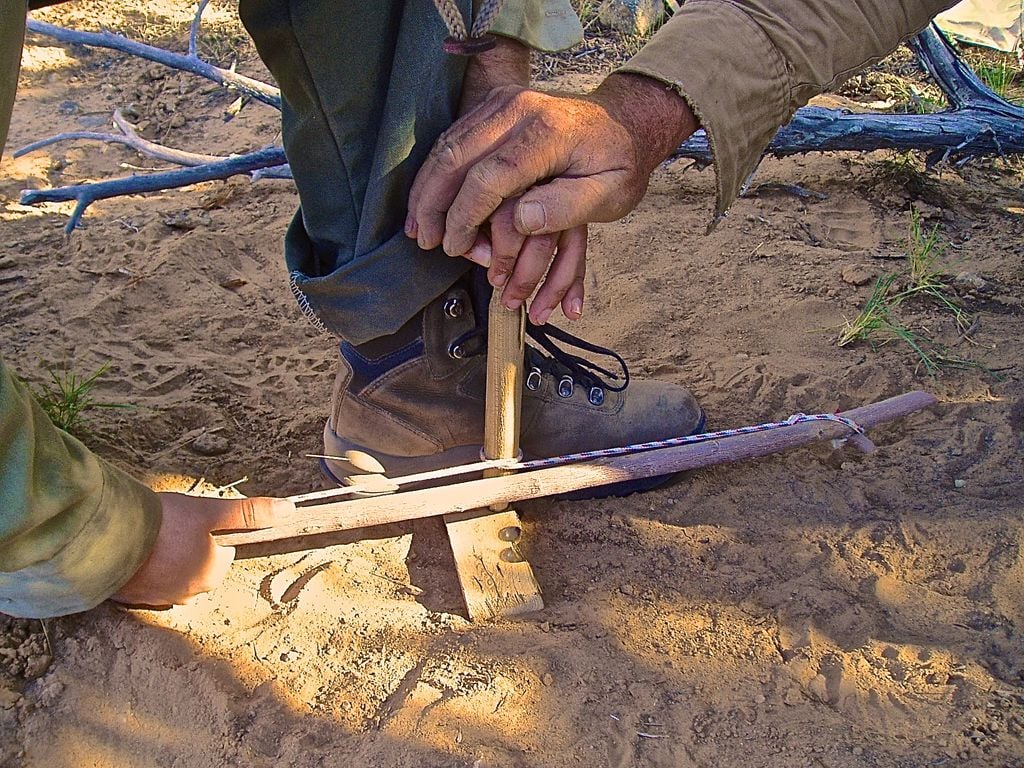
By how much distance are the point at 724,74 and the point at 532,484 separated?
81cm

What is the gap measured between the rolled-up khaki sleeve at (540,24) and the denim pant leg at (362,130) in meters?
0.12

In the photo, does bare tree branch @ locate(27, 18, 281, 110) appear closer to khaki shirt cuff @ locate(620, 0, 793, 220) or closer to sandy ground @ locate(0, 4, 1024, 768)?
sandy ground @ locate(0, 4, 1024, 768)

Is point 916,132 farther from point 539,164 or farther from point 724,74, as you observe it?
point 539,164

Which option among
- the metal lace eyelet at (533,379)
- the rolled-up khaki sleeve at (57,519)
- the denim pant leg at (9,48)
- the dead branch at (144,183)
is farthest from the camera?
the dead branch at (144,183)

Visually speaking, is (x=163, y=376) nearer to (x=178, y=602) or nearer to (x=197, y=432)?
(x=197, y=432)

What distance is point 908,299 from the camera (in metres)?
2.41

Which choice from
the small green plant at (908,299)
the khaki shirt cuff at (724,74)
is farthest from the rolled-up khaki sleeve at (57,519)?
the small green plant at (908,299)

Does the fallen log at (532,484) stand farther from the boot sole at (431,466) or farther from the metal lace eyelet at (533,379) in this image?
the metal lace eyelet at (533,379)

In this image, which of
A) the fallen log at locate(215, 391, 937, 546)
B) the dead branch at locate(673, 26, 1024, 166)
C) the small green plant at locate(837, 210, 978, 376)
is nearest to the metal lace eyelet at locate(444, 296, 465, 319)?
the fallen log at locate(215, 391, 937, 546)

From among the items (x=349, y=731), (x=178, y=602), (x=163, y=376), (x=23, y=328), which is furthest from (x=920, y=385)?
(x=23, y=328)

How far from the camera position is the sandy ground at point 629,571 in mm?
1373

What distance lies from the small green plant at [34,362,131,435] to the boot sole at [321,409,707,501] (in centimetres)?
59

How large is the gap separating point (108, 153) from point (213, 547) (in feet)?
9.44

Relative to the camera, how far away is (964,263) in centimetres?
255
